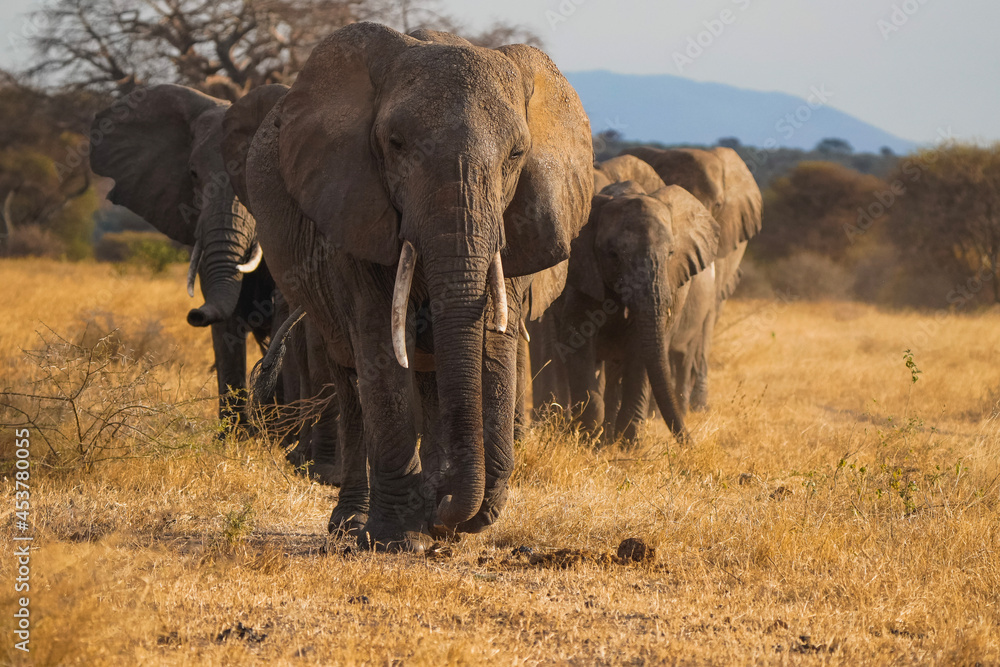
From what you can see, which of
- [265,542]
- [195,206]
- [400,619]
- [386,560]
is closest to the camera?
[400,619]

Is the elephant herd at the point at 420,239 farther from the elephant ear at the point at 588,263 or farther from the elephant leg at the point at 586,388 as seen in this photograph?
the elephant ear at the point at 588,263

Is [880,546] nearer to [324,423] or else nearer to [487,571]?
[487,571]

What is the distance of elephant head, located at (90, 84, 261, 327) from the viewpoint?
26.4 ft

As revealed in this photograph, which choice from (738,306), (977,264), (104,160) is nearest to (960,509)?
(104,160)

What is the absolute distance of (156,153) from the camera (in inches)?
358

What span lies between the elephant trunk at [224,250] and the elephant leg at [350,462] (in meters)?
2.69

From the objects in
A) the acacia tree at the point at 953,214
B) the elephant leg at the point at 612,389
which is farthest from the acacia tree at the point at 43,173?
the acacia tree at the point at 953,214

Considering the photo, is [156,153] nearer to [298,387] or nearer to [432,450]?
[298,387]

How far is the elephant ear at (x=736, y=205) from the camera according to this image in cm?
1155

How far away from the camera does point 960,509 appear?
5.48 metres

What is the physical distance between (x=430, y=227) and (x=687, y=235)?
4.47 m

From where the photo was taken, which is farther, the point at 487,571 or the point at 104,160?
the point at 104,160

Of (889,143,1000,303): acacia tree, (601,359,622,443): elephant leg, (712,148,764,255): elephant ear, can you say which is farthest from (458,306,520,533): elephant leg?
(889,143,1000,303): acacia tree

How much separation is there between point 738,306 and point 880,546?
17412 millimetres
